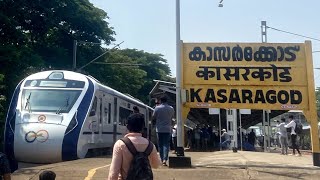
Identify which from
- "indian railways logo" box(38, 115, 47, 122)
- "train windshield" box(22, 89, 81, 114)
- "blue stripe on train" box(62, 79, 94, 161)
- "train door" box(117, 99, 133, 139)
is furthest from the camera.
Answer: "train door" box(117, 99, 133, 139)

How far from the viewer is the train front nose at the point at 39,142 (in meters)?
12.5

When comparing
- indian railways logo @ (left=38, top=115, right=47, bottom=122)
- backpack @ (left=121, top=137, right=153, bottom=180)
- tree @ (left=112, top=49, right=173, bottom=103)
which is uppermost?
tree @ (left=112, top=49, right=173, bottom=103)

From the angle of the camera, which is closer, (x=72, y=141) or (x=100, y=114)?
(x=72, y=141)

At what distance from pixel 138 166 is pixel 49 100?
9700mm

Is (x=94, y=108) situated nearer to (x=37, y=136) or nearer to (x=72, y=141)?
(x=72, y=141)

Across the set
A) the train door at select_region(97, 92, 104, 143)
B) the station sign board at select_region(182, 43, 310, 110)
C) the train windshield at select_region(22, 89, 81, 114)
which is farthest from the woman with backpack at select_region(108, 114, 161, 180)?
the train door at select_region(97, 92, 104, 143)

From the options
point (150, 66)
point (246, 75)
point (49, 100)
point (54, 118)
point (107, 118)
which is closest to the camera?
point (246, 75)

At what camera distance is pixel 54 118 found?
12906 millimetres

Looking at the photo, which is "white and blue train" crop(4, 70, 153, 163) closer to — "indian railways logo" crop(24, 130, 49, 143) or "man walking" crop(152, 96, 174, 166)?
"indian railways logo" crop(24, 130, 49, 143)

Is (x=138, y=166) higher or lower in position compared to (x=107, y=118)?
lower

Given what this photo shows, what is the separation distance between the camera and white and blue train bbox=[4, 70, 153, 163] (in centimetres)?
1255

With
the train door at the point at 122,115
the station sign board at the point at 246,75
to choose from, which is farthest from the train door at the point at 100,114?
the station sign board at the point at 246,75

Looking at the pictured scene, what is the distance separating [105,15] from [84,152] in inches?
1068

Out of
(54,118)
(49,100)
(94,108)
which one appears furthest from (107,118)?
(54,118)
